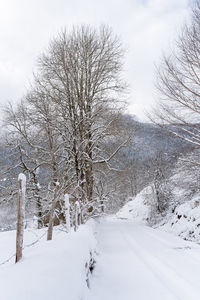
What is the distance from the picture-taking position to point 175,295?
10.7 ft

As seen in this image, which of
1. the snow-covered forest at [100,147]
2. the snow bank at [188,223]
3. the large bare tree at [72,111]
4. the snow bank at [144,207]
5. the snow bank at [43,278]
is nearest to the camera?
the snow bank at [43,278]

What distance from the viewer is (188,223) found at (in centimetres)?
1067

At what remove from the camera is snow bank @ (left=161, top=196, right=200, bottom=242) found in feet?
31.7

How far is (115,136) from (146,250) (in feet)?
27.0

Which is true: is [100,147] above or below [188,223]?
above

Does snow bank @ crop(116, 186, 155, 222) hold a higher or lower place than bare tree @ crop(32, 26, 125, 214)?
lower

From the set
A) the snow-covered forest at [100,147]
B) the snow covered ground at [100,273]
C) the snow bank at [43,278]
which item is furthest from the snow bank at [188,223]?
the snow bank at [43,278]

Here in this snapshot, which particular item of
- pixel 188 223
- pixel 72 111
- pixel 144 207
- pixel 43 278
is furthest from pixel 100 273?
pixel 144 207

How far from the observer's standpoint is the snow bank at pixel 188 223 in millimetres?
9666

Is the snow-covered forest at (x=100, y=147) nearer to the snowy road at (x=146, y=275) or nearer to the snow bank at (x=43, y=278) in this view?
the snowy road at (x=146, y=275)

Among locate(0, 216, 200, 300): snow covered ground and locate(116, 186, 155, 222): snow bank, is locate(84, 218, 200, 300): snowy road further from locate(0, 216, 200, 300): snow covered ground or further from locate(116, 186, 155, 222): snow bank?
locate(116, 186, 155, 222): snow bank

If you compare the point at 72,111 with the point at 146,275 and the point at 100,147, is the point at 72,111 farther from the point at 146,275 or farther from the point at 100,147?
the point at 146,275

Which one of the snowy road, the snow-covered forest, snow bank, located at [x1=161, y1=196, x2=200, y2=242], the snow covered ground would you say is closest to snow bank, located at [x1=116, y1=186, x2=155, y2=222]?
the snow-covered forest

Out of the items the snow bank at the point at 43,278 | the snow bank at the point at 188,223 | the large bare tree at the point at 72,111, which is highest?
the large bare tree at the point at 72,111
